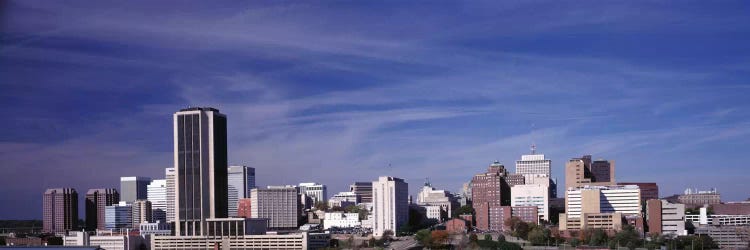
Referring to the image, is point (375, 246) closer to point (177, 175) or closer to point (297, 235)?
point (297, 235)

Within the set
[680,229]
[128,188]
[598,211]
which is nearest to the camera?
[680,229]

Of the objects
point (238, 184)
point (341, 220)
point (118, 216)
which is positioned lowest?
point (341, 220)

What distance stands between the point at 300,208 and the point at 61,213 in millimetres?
6385

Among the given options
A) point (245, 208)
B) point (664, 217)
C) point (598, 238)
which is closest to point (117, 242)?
point (598, 238)

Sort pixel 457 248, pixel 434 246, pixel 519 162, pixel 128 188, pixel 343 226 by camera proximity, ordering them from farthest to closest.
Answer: pixel 519 162 < pixel 128 188 < pixel 343 226 < pixel 434 246 < pixel 457 248

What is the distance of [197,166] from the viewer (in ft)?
56.4

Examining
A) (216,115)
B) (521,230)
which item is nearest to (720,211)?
(521,230)

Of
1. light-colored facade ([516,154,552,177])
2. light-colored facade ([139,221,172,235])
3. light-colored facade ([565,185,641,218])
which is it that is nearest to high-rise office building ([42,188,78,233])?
light-colored facade ([139,221,172,235])

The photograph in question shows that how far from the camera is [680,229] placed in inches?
698

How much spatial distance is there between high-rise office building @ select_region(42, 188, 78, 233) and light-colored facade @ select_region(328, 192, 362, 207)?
929 centimetres

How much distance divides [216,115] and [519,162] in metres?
14.5

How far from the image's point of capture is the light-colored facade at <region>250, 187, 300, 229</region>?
23375 millimetres

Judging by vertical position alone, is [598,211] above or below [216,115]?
below

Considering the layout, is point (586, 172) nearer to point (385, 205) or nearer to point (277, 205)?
point (385, 205)
